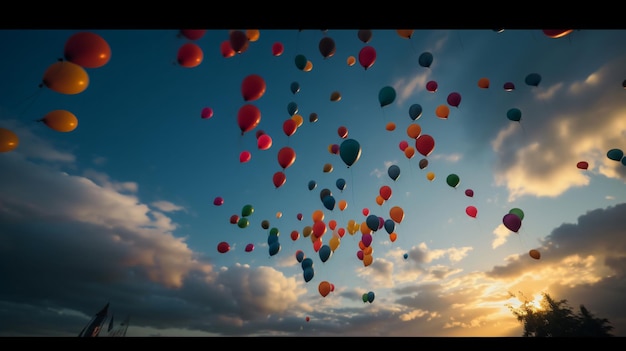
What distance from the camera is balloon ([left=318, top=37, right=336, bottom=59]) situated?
566 cm

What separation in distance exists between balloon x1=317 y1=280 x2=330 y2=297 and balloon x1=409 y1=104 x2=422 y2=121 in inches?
196

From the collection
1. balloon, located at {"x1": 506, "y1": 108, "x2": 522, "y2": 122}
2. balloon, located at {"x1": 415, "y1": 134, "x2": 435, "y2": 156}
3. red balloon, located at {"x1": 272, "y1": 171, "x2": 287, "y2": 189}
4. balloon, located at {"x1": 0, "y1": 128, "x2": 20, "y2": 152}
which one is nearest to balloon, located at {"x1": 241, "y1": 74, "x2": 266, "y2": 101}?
red balloon, located at {"x1": 272, "y1": 171, "x2": 287, "y2": 189}

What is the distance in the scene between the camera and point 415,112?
682 cm

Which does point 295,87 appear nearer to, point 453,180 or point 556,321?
point 453,180

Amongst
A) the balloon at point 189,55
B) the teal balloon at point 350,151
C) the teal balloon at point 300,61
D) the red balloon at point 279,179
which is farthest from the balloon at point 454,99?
the balloon at point 189,55

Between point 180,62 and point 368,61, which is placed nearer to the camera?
point 180,62

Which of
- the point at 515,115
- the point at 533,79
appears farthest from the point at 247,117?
the point at 533,79

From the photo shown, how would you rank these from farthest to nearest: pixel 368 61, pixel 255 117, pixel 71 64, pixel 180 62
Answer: pixel 368 61
pixel 255 117
pixel 180 62
pixel 71 64
